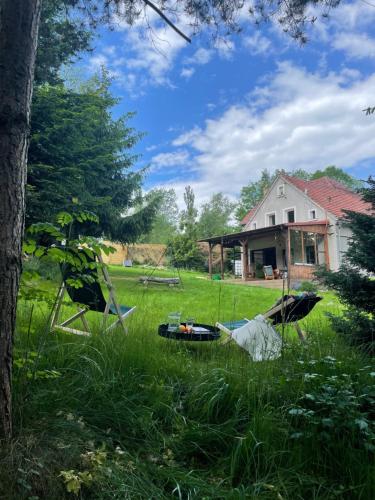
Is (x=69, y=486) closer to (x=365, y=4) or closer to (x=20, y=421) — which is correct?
(x=20, y=421)

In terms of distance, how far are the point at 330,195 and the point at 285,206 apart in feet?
9.32

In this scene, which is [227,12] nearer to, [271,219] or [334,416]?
[334,416]

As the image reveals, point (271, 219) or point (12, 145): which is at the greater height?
point (271, 219)

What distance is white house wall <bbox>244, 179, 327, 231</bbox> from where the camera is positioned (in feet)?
68.7

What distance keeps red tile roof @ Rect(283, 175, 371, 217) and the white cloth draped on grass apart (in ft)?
58.1

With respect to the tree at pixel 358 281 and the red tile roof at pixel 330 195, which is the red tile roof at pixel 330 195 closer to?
the red tile roof at pixel 330 195

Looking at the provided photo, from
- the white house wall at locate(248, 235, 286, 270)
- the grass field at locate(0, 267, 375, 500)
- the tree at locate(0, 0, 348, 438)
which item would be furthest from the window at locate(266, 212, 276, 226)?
the tree at locate(0, 0, 348, 438)

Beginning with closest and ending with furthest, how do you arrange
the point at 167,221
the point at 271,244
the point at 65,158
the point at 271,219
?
the point at 65,158
the point at 271,244
the point at 271,219
the point at 167,221

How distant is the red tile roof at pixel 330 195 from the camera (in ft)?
66.0

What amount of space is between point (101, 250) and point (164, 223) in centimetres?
4016

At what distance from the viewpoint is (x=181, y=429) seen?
1.84 m

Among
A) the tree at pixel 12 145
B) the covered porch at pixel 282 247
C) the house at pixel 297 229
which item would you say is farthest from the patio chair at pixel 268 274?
the tree at pixel 12 145

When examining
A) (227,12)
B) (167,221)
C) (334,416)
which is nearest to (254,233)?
(227,12)

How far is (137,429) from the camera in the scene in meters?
1.74
